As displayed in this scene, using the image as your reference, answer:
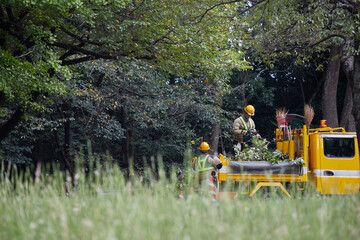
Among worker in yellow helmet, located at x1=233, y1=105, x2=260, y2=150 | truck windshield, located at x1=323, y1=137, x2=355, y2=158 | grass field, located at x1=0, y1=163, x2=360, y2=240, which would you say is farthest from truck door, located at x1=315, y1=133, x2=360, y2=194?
grass field, located at x1=0, y1=163, x2=360, y2=240

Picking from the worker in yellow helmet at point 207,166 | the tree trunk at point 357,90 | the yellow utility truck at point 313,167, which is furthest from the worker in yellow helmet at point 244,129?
the tree trunk at point 357,90

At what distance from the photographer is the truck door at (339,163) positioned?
9.57 m

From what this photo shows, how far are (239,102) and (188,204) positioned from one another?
2218cm

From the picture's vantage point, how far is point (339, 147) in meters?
9.95

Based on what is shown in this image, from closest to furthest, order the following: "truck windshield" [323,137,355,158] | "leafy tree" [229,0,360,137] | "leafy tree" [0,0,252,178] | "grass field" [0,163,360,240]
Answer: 1. "grass field" [0,163,360,240]
2. "truck windshield" [323,137,355,158]
3. "leafy tree" [229,0,360,137]
4. "leafy tree" [0,0,252,178]

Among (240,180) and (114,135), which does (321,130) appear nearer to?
(240,180)

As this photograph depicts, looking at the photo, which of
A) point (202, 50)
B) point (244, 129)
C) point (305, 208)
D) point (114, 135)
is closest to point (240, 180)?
point (244, 129)

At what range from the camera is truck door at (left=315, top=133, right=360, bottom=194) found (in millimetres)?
9570

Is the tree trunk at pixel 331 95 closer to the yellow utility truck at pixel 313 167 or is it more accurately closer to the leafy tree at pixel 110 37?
the leafy tree at pixel 110 37

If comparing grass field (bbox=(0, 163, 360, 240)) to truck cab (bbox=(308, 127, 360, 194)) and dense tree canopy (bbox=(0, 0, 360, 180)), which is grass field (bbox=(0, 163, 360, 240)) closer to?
dense tree canopy (bbox=(0, 0, 360, 180))

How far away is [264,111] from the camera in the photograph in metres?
29.2

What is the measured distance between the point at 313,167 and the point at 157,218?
5.99 metres

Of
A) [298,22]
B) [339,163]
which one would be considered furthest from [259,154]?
[298,22]

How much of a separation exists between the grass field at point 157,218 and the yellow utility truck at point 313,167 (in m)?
3.03
